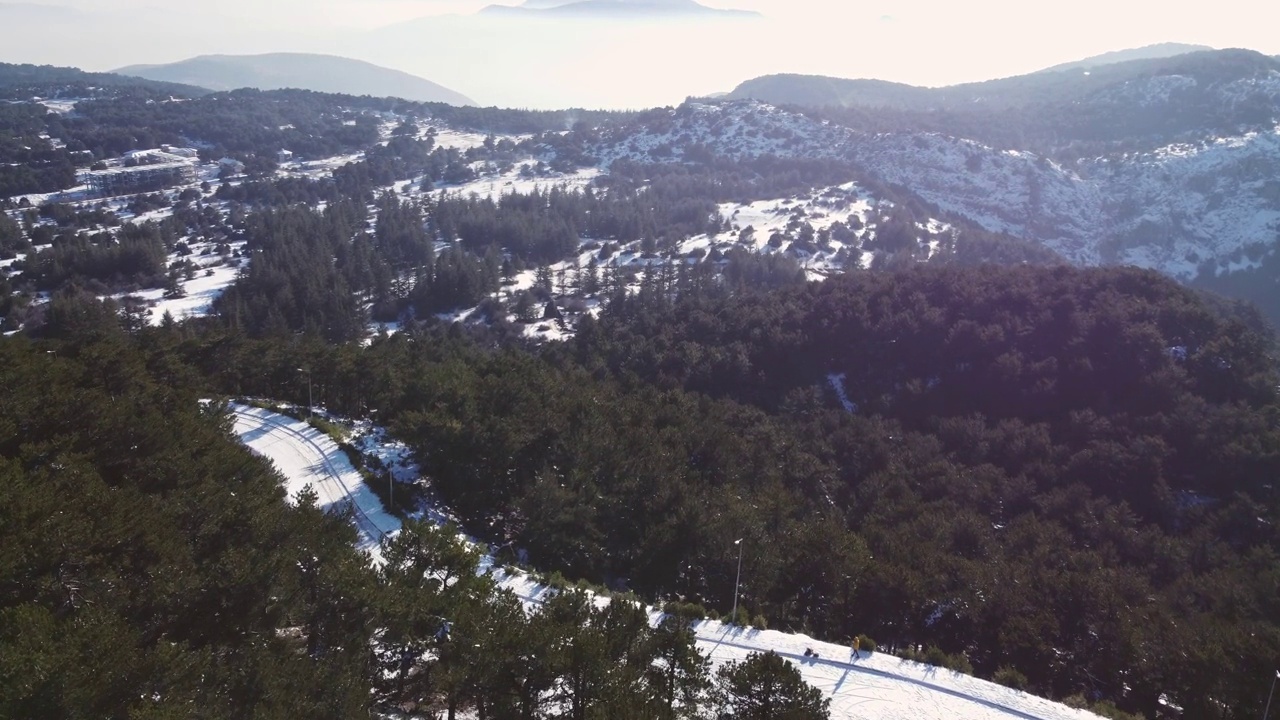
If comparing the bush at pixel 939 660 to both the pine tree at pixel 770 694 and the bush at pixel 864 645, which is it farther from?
the pine tree at pixel 770 694

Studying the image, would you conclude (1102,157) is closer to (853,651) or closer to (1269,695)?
(1269,695)

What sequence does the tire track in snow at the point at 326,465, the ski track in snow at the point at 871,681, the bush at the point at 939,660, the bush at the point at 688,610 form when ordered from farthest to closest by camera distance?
the tire track in snow at the point at 326,465
the bush at the point at 688,610
the bush at the point at 939,660
the ski track in snow at the point at 871,681

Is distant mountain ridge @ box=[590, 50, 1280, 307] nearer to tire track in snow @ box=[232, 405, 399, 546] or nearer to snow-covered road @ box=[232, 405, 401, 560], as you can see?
snow-covered road @ box=[232, 405, 401, 560]

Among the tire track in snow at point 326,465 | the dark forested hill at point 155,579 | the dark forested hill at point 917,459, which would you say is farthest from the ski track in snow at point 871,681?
the dark forested hill at point 155,579

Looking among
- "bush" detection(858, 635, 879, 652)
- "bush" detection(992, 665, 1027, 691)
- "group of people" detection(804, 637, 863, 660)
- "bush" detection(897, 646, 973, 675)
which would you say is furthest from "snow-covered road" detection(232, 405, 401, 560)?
"bush" detection(992, 665, 1027, 691)

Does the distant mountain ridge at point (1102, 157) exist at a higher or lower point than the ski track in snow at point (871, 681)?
higher

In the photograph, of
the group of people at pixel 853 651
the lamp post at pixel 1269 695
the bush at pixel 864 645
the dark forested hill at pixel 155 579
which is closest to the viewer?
the dark forested hill at pixel 155 579

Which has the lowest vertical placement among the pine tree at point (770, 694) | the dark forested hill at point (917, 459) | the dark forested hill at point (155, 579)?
the dark forested hill at point (917, 459)

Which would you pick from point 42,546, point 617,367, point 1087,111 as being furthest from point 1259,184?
point 42,546
